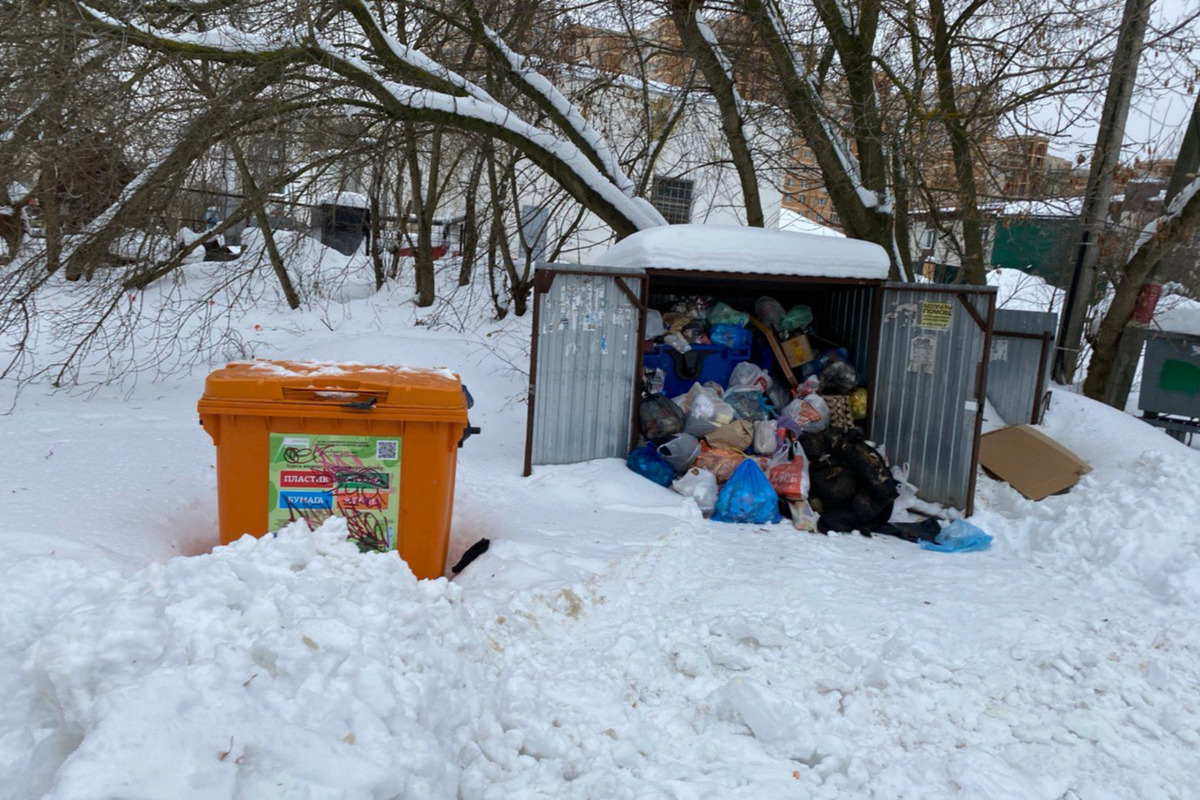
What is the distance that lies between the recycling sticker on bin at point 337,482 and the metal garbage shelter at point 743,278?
2.03 meters

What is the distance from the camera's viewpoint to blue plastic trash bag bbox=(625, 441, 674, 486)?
5.90m

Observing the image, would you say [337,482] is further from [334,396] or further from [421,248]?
[421,248]

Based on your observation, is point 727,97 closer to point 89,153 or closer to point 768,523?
point 768,523

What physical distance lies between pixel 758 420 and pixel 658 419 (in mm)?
911

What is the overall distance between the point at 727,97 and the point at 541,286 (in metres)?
3.68

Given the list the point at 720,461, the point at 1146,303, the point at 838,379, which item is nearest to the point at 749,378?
the point at 838,379

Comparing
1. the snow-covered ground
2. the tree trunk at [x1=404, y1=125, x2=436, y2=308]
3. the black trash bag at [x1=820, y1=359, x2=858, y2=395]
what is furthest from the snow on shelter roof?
the tree trunk at [x1=404, y1=125, x2=436, y2=308]

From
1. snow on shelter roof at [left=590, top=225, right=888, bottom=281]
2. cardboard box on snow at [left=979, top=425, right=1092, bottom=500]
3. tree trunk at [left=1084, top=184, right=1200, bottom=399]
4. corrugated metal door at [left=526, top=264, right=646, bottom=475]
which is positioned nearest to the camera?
corrugated metal door at [left=526, top=264, right=646, bottom=475]

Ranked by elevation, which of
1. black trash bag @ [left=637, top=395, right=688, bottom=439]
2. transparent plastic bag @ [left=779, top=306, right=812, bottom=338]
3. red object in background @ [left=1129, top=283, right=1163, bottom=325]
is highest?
red object in background @ [left=1129, top=283, right=1163, bottom=325]

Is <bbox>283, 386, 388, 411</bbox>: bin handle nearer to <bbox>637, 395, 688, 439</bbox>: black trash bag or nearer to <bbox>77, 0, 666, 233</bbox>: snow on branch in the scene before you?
<bbox>637, 395, 688, 439</bbox>: black trash bag

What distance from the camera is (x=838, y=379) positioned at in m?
6.71

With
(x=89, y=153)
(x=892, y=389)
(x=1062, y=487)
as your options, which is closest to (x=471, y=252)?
(x=89, y=153)

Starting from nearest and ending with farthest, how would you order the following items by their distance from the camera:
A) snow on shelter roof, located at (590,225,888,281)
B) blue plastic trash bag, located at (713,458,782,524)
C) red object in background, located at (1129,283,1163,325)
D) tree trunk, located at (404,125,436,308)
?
1. blue plastic trash bag, located at (713,458,782,524)
2. snow on shelter roof, located at (590,225,888,281)
3. red object in background, located at (1129,283,1163,325)
4. tree trunk, located at (404,125,436,308)

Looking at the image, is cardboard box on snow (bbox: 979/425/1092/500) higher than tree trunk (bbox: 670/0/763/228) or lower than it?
lower
